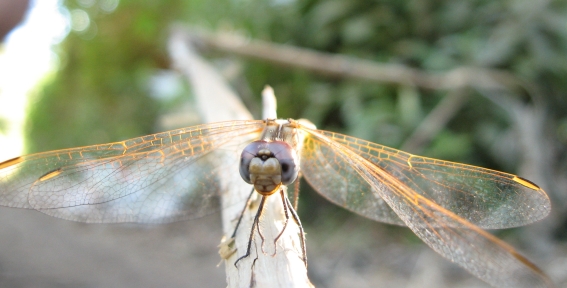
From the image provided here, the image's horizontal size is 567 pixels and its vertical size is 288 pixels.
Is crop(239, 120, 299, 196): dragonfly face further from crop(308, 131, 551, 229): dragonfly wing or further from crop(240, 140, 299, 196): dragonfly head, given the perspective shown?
crop(308, 131, 551, 229): dragonfly wing

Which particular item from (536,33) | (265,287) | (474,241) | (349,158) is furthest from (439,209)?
(536,33)

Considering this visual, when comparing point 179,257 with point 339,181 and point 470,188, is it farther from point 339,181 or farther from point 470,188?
point 470,188

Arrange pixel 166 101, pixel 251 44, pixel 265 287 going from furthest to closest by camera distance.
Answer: pixel 166 101 < pixel 251 44 < pixel 265 287

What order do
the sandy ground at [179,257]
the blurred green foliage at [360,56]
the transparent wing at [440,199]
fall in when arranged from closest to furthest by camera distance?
1. the transparent wing at [440,199]
2. the sandy ground at [179,257]
3. the blurred green foliage at [360,56]

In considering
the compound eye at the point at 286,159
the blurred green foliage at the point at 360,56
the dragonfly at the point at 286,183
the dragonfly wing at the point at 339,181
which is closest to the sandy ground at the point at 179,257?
the blurred green foliage at the point at 360,56

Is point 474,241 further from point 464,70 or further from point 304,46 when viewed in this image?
point 304,46

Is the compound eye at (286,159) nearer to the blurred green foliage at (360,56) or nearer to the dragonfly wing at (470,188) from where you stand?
the dragonfly wing at (470,188)

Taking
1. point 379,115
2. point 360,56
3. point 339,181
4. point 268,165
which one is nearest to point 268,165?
point 268,165
